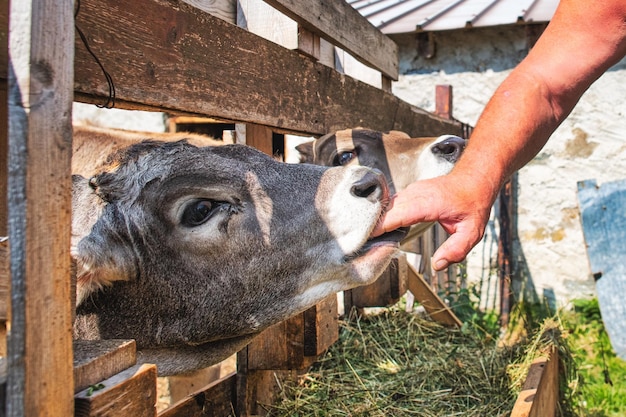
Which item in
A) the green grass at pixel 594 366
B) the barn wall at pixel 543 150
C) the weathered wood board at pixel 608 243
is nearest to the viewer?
the green grass at pixel 594 366

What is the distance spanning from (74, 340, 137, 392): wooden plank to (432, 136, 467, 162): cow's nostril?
2816 mm

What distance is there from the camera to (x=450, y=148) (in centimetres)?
371

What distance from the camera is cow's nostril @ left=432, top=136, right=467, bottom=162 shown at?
366cm

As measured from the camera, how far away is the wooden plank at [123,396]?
1.00 m

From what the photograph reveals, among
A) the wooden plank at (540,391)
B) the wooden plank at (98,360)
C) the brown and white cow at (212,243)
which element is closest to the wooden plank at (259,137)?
the brown and white cow at (212,243)

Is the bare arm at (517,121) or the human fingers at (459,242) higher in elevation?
the bare arm at (517,121)

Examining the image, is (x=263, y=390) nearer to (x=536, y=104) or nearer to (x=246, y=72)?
(x=246, y=72)

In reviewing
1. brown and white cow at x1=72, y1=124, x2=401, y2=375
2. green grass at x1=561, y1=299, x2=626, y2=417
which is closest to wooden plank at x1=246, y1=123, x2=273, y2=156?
brown and white cow at x1=72, y1=124, x2=401, y2=375

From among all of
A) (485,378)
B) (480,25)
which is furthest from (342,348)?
(480,25)

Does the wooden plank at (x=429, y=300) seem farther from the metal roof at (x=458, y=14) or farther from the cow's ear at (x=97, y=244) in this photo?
the metal roof at (x=458, y=14)

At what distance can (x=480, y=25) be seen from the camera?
24.5 feet

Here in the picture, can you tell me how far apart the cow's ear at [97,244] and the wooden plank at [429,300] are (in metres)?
2.76

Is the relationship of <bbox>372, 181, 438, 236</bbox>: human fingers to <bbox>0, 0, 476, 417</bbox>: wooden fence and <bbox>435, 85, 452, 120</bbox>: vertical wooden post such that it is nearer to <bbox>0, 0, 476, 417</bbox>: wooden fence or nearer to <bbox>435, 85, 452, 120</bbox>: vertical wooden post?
<bbox>0, 0, 476, 417</bbox>: wooden fence

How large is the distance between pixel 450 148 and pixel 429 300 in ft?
4.29
